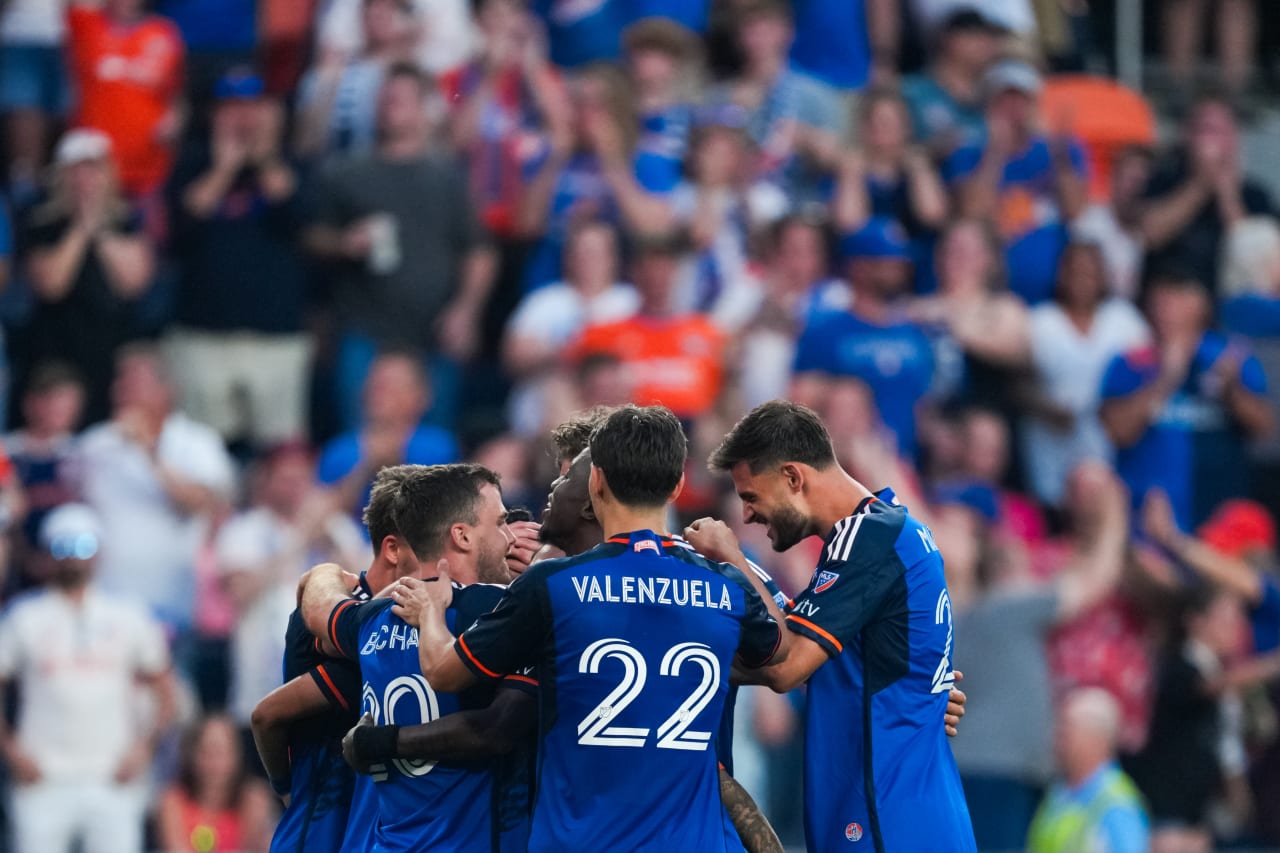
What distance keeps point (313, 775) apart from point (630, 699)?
4.72ft

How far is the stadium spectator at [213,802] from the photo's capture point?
11430 mm

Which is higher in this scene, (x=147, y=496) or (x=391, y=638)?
(x=391, y=638)

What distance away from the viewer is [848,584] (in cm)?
652

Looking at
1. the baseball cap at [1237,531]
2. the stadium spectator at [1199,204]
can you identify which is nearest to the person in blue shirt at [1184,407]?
the baseball cap at [1237,531]

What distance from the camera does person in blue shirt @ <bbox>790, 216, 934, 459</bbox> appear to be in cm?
1266

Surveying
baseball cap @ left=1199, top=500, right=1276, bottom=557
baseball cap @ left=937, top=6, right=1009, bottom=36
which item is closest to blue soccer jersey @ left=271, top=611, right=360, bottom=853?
baseball cap @ left=1199, top=500, right=1276, bottom=557

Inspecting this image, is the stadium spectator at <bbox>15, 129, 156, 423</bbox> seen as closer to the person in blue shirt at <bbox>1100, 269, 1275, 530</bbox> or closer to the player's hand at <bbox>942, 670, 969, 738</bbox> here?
the person in blue shirt at <bbox>1100, 269, 1275, 530</bbox>

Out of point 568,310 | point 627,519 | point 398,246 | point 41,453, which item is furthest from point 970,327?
point 627,519

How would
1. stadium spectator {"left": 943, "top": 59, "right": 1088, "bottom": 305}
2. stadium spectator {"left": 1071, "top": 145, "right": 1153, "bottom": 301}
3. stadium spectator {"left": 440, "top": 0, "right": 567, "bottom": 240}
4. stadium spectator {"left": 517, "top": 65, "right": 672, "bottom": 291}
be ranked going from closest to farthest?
1. stadium spectator {"left": 517, "top": 65, "right": 672, "bottom": 291}
2. stadium spectator {"left": 440, "top": 0, "right": 567, "bottom": 240}
3. stadium spectator {"left": 943, "top": 59, "right": 1088, "bottom": 305}
4. stadium spectator {"left": 1071, "top": 145, "right": 1153, "bottom": 301}

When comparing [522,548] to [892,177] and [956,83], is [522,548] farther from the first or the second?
[956,83]

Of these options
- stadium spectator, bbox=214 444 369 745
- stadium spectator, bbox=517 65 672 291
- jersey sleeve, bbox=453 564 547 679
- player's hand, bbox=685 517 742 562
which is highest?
stadium spectator, bbox=517 65 672 291

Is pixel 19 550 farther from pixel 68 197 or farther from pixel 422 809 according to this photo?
pixel 422 809

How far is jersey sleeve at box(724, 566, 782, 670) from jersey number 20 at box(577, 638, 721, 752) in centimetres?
19

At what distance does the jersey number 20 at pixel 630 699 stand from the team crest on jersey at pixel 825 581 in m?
0.65
